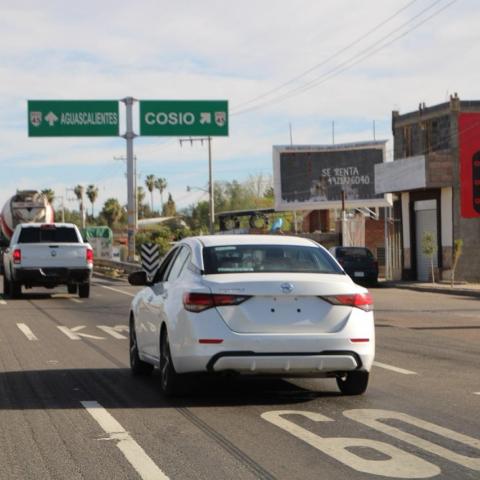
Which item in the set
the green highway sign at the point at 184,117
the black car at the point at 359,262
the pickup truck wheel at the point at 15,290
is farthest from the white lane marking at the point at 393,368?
the green highway sign at the point at 184,117

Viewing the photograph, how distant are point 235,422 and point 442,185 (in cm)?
3444

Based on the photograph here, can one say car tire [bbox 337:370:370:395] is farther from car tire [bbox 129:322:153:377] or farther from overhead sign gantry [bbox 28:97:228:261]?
overhead sign gantry [bbox 28:97:228:261]

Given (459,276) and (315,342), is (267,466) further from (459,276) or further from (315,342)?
(459,276)

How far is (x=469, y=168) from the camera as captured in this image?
41844 mm

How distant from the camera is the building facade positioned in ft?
137

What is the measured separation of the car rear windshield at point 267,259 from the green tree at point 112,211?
138 m

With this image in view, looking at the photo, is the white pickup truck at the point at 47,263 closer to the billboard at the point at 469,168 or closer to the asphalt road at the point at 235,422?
the asphalt road at the point at 235,422

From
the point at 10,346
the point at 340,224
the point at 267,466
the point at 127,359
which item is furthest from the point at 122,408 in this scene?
the point at 340,224

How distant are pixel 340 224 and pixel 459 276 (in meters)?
22.0

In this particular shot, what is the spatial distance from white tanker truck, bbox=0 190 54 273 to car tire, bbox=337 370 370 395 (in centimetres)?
3875

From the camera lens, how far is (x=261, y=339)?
9.62m

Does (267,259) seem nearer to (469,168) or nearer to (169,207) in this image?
(469,168)

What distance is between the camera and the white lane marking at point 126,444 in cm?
717

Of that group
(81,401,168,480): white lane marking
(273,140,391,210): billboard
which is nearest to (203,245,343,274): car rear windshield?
(81,401,168,480): white lane marking
